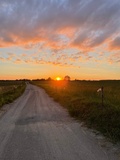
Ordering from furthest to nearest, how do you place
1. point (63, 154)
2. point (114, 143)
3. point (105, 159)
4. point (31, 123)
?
point (31, 123)
point (114, 143)
point (63, 154)
point (105, 159)

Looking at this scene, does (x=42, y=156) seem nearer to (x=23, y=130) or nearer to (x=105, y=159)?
(x=105, y=159)

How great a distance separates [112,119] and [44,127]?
2862mm

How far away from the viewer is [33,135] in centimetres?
852

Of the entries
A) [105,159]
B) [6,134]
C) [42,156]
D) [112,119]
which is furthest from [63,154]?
[112,119]

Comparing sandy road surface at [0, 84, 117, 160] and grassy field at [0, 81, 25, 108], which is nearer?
sandy road surface at [0, 84, 117, 160]

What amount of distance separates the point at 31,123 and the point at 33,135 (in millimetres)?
2536

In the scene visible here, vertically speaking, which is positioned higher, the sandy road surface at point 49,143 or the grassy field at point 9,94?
the grassy field at point 9,94

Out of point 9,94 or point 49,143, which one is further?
point 9,94

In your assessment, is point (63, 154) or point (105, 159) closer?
point (105, 159)

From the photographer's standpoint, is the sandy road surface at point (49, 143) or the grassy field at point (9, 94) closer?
the sandy road surface at point (49, 143)

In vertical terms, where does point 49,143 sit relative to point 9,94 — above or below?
below

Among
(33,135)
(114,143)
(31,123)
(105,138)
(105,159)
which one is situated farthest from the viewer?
(31,123)

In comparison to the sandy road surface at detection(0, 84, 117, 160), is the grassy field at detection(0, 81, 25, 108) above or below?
above

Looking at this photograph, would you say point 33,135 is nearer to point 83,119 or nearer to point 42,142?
point 42,142
